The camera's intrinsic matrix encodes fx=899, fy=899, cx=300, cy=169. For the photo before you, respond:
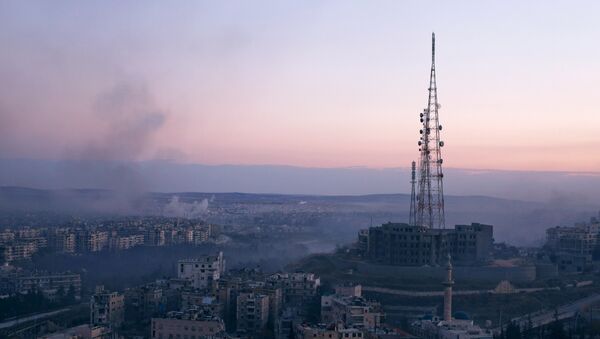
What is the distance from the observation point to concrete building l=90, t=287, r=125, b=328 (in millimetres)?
17797

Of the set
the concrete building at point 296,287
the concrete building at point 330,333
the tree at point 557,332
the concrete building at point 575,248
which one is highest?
the concrete building at point 575,248

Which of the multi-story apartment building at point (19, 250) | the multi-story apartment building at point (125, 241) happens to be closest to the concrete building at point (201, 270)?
the multi-story apartment building at point (19, 250)

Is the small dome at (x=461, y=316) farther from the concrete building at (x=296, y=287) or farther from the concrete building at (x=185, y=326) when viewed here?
the concrete building at (x=185, y=326)

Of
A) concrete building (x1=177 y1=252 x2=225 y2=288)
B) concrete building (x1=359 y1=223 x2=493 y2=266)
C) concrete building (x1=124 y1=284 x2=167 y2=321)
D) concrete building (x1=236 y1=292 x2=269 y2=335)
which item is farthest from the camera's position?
concrete building (x1=359 y1=223 x2=493 y2=266)

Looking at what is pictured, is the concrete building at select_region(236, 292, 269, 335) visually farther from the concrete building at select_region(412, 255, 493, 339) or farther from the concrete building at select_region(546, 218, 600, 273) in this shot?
the concrete building at select_region(546, 218, 600, 273)

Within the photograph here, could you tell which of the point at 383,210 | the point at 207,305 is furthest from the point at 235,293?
the point at 383,210

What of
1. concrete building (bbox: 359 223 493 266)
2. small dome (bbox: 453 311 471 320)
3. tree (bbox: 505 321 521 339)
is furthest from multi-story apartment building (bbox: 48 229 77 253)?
tree (bbox: 505 321 521 339)

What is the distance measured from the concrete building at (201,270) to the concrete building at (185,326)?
5.01 metres

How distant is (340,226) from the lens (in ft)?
169

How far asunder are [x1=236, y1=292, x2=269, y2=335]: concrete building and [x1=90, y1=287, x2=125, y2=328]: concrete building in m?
2.51

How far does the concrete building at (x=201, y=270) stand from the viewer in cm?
2145

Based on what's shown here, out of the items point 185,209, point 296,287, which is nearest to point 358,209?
point 185,209

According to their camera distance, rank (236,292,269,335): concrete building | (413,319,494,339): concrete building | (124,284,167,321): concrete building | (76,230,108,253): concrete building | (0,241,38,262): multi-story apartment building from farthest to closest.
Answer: (76,230,108,253): concrete building
(0,241,38,262): multi-story apartment building
(124,284,167,321): concrete building
(236,292,269,335): concrete building
(413,319,494,339): concrete building

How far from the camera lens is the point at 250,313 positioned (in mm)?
17406
